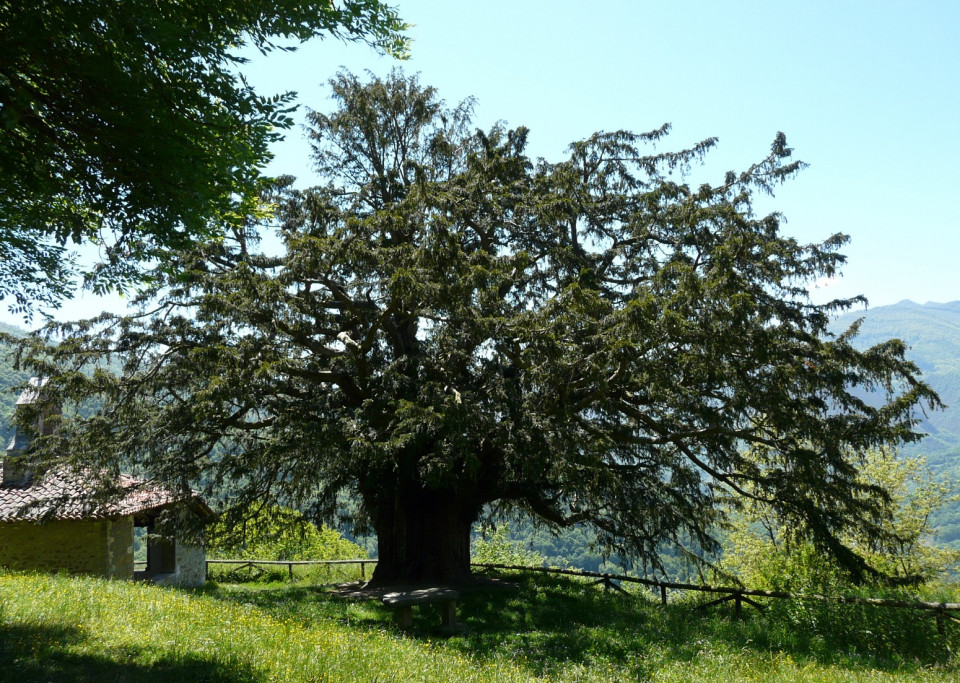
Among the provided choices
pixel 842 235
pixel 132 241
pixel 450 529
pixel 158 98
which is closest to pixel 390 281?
pixel 132 241

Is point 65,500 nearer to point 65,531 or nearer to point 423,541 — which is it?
point 65,531

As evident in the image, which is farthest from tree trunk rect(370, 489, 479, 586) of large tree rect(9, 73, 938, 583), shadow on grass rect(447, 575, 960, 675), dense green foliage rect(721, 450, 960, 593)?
dense green foliage rect(721, 450, 960, 593)

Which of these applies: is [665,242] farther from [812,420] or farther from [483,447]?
[483,447]

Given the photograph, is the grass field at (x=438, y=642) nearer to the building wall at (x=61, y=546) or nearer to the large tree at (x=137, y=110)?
the large tree at (x=137, y=110)

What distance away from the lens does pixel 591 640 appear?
11.4m

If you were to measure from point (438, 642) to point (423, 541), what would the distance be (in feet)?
23.0

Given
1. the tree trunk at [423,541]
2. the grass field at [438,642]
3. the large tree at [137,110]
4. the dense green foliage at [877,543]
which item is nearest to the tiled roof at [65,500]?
the grass field at [438,642]

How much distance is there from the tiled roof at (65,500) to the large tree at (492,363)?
3.67 feet

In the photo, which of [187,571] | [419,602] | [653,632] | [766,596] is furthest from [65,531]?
[766,596]

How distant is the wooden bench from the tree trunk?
5.05 meters

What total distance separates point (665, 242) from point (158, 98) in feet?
39.8

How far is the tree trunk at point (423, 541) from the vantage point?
1748cm

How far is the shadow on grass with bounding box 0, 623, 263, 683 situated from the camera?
636 cm

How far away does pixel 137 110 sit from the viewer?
691cm
